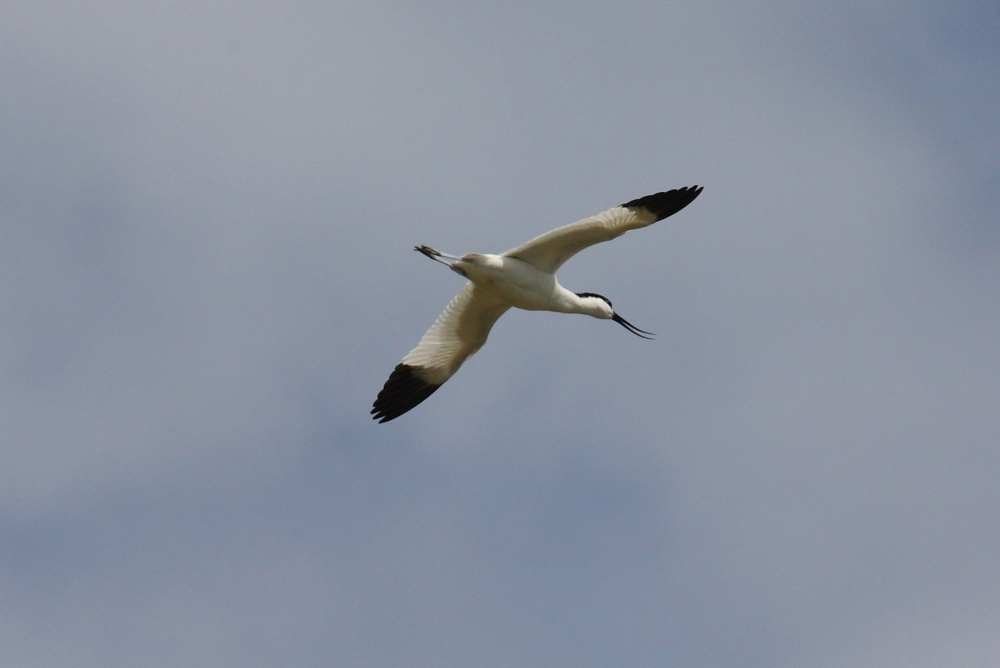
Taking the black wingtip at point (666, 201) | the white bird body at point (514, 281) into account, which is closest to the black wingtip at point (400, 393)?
the white bird body at point (514, 281)

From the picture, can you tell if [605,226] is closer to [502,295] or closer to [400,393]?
[502,295]

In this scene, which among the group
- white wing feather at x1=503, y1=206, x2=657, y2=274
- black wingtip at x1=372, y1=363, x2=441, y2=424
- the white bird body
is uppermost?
white wing feather at x1=503, y1=206, x2=657, y2=274

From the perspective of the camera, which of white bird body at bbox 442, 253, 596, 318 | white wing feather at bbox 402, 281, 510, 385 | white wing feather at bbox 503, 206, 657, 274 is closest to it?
white wing feather at bbox 503, 206, 657, 274

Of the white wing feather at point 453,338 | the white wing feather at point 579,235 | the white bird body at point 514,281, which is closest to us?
the white wing feather at point 579,235

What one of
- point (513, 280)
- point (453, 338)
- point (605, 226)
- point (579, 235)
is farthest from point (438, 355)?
point (605, 226)

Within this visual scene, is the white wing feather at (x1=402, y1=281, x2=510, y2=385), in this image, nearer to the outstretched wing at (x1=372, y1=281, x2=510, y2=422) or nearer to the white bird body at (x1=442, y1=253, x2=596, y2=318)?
the outstretched wing at (x1=372, y1=281, x2=510, y2=422)

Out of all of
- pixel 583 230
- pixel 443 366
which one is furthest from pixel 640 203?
pixel 443 366

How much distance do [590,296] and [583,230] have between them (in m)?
1.67

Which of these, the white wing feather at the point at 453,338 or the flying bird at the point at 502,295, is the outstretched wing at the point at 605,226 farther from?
the white wing feather at the point at 453,338

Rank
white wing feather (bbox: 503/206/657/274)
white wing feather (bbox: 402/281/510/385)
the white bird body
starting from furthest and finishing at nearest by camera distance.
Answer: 1. white wing feather (bbox: 402/281/510/385)
2. the white bird body
3. white wing feather (bbox: 503/206/657/274)

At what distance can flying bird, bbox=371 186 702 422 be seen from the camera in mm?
15383

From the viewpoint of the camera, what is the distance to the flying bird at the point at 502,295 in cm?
1538

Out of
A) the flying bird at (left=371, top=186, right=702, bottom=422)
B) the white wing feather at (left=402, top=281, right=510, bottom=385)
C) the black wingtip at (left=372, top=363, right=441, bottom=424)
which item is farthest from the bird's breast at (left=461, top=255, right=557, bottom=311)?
the black wingtip at (left=372, top=363, right=441, bottom=424)

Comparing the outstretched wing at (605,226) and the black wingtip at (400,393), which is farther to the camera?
the black wingtip at (400,393)
